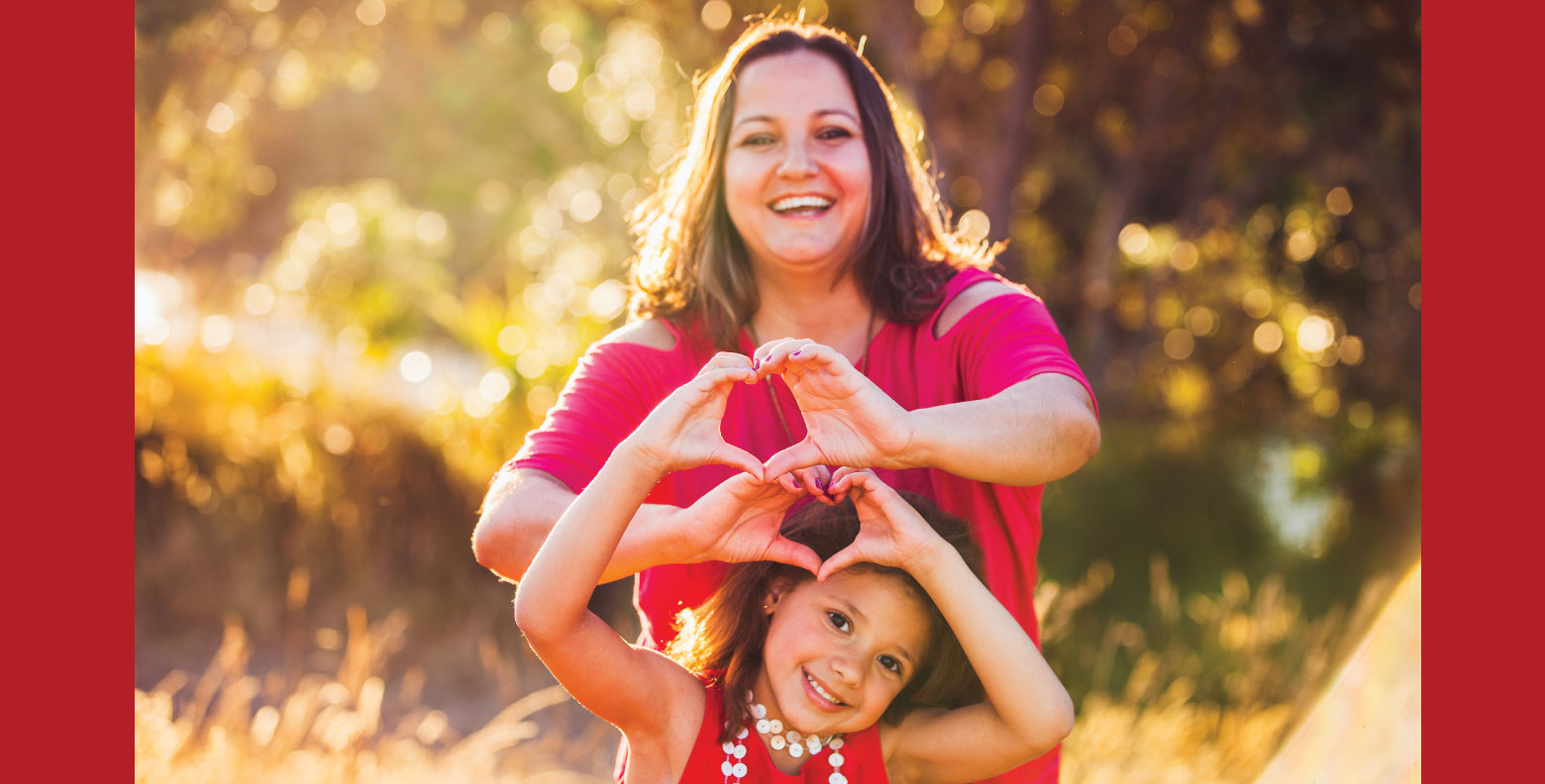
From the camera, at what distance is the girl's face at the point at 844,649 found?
6.47 feet

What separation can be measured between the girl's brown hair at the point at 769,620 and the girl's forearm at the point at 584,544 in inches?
16.9

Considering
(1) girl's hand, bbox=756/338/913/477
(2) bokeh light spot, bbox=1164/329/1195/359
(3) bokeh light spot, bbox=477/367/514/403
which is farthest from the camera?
A: (2) bokeh light spot, bbox=1164/329/1195/359

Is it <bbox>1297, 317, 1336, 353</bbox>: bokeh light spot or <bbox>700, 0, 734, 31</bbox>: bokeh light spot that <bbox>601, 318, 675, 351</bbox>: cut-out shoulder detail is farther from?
<bbox>1297, 317, 1336, 353</bbox>: bokeh light spot

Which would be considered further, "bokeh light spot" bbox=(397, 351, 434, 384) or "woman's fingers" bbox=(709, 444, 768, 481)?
"bokeh light spot" bbox=(397, 351, 434, 384)

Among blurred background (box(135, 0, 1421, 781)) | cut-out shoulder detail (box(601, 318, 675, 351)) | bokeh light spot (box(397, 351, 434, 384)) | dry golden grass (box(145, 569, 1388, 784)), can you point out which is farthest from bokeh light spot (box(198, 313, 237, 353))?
cut-out shoulder detail (box(601, 318, 675, 351))

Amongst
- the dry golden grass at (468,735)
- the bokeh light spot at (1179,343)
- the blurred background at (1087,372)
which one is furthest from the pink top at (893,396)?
the bokeh light spot at (1179,343)

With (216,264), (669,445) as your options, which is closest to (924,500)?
(669,445)

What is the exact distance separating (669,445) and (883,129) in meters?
1.05

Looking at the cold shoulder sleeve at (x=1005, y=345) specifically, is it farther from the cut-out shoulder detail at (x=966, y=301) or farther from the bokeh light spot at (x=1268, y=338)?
the bokeh light spot at (x=1268, y=338)

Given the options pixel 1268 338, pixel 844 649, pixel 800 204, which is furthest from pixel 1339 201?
pixel 844 649

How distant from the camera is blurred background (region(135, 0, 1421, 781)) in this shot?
493 cm

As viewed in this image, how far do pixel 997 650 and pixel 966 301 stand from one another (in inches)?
29.6

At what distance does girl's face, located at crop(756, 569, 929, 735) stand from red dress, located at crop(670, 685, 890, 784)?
0.08 m

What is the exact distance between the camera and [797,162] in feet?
7.70
